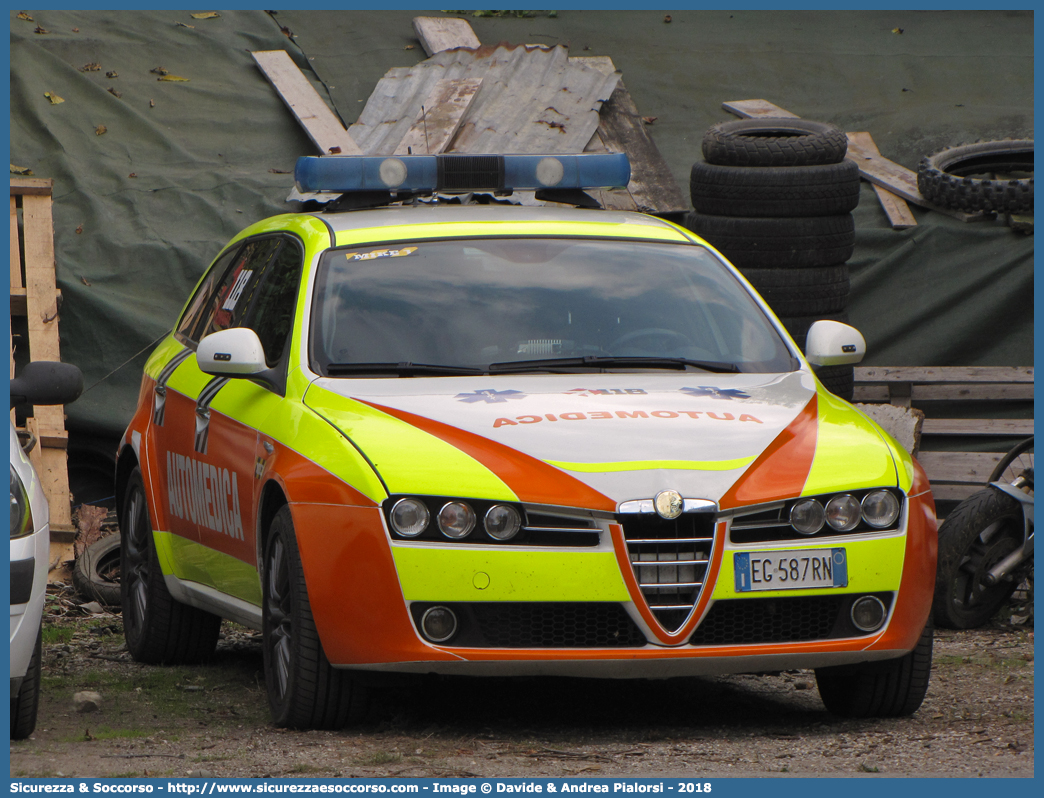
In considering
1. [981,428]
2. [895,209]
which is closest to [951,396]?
[981,428]

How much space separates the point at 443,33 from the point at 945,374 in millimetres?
5854

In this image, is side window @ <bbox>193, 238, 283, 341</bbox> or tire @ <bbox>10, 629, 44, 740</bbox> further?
side window @ <bbox>193, 238, 283, 341</bbox>

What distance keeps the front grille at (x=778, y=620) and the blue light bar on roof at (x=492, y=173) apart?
2.81m

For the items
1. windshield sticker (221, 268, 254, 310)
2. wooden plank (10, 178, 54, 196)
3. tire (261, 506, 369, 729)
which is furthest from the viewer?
wooden plank (10, 178, 54, 196)

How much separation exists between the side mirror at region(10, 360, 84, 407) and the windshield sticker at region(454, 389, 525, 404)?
1.24 metres

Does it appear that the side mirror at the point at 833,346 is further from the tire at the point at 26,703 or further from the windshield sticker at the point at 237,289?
the tire at the point at 26,703

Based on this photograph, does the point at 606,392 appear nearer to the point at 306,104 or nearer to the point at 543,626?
the point at 543,626

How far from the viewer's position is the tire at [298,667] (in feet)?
15.7

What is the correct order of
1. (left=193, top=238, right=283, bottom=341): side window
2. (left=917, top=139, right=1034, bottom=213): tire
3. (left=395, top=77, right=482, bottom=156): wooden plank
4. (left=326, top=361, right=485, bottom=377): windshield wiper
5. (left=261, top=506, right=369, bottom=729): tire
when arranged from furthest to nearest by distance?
(left=395, top=77, right=482, bottom=156): wooden plank → (left=917, top=139, right=1034, bottom=213): tire → (left=193, top=238, right=283, bottom=341): side window → (left=326, top=361, right=485, bottom=377): windshield wiper → (left=261, top=506, right=369, bottom=729): tire

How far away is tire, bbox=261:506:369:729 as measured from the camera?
15.7 ft

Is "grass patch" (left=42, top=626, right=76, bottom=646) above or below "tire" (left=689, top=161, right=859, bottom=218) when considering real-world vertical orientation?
below

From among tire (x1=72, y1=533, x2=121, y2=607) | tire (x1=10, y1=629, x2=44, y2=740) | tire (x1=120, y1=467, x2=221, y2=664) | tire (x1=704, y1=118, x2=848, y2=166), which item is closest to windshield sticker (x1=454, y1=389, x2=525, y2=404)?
tire (x1=10, y1=629, x2=44, y2=740)

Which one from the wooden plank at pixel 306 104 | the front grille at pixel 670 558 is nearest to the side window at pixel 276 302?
the front grille at pixel 670 558

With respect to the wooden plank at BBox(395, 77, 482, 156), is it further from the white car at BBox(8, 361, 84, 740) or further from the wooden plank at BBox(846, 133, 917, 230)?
the white car at BBox(8, 361, 84, 740)
